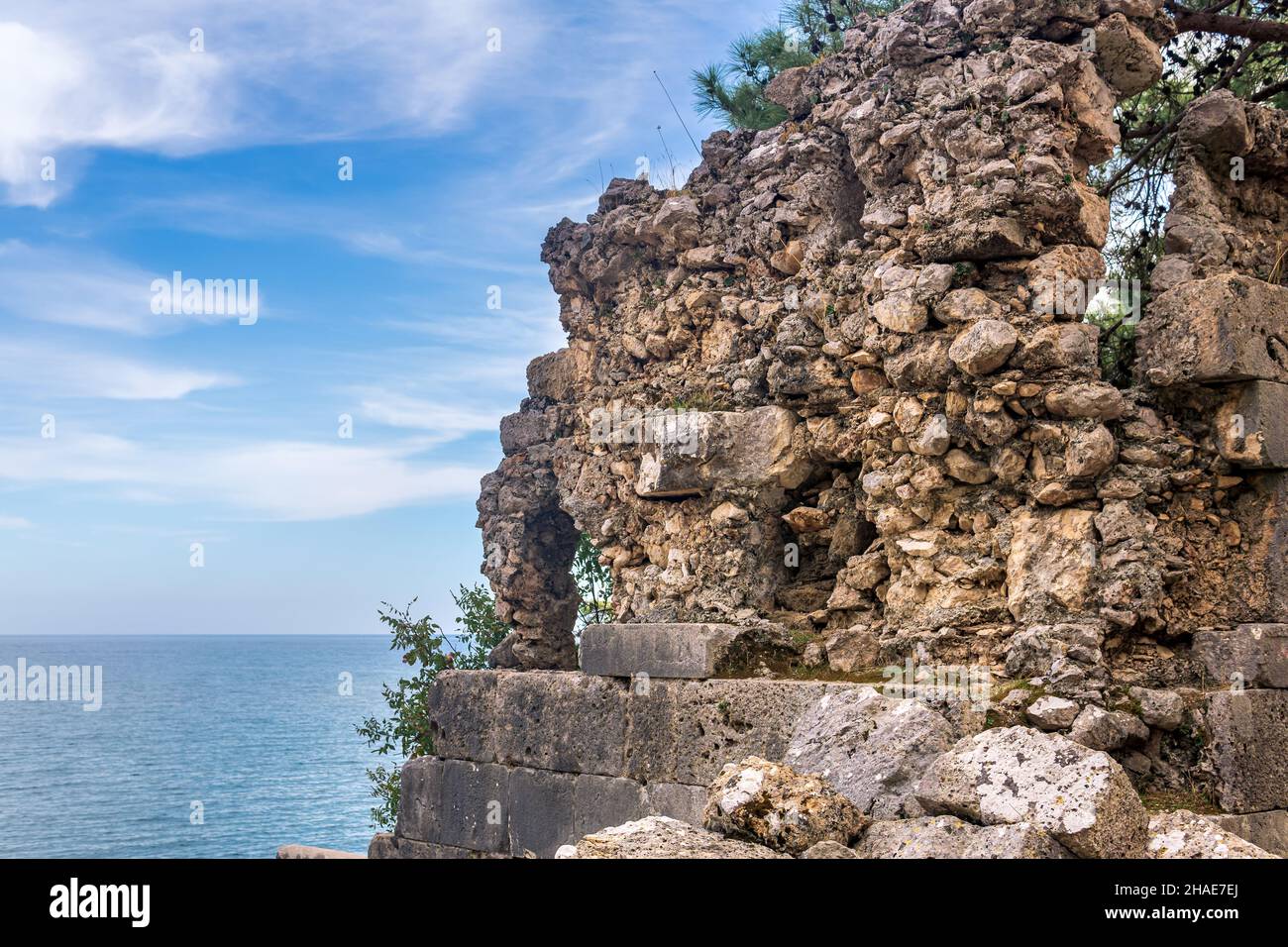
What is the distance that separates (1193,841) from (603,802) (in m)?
3.71

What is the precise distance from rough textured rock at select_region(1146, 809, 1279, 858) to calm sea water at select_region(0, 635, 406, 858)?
19358mm

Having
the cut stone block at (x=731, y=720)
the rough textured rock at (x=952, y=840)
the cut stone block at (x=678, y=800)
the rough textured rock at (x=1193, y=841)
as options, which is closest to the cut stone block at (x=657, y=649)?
the cut stone block at (x=731, y=720)

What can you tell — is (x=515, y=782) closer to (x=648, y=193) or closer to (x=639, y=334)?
(x=639, y=334)

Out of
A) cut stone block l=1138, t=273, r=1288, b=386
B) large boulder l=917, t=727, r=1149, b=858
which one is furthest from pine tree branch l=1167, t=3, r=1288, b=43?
large boulder l=917, t=727, r=1149, b=858

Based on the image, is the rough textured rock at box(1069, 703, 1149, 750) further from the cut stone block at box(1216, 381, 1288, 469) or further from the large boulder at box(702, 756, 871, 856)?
the cut stone block at box(1216, 381, 1288, 469)

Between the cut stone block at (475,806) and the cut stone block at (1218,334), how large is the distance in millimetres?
4715

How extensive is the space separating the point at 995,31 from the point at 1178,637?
139 inches

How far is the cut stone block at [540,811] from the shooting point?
762cm

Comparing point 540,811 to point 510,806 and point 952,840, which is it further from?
point 952,840

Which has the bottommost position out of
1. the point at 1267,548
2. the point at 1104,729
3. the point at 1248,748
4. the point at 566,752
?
the point at 566,752

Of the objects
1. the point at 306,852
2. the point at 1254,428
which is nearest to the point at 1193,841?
the point at 1254,428

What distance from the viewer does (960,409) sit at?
6.52 m

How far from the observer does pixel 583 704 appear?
770 centimetres
